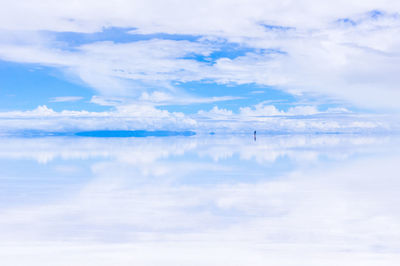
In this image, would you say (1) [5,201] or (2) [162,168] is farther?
(2) [162,168]

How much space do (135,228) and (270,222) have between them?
3.00 m

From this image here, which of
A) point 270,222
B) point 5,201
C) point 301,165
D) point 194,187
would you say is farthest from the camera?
point 301,165

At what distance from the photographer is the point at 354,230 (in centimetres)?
968

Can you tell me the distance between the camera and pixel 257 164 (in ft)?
80.1

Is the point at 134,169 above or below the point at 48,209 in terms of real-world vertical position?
above

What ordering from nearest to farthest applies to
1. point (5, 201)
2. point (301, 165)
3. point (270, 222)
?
point (270, 222) → point (5, 201) → point (301, 165)

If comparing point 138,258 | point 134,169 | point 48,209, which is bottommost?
point 138,258

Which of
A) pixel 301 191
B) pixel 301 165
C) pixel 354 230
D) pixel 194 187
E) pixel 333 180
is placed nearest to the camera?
pixel 354 230

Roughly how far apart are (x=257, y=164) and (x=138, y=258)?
55.8 feet

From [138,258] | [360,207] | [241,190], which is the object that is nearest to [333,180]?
[241,190]

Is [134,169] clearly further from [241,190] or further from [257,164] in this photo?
[241,190]

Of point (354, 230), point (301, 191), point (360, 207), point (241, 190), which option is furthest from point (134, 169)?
point (354, 230)

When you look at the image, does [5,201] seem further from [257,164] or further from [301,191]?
[257,164]

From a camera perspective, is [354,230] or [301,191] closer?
[354,230]
